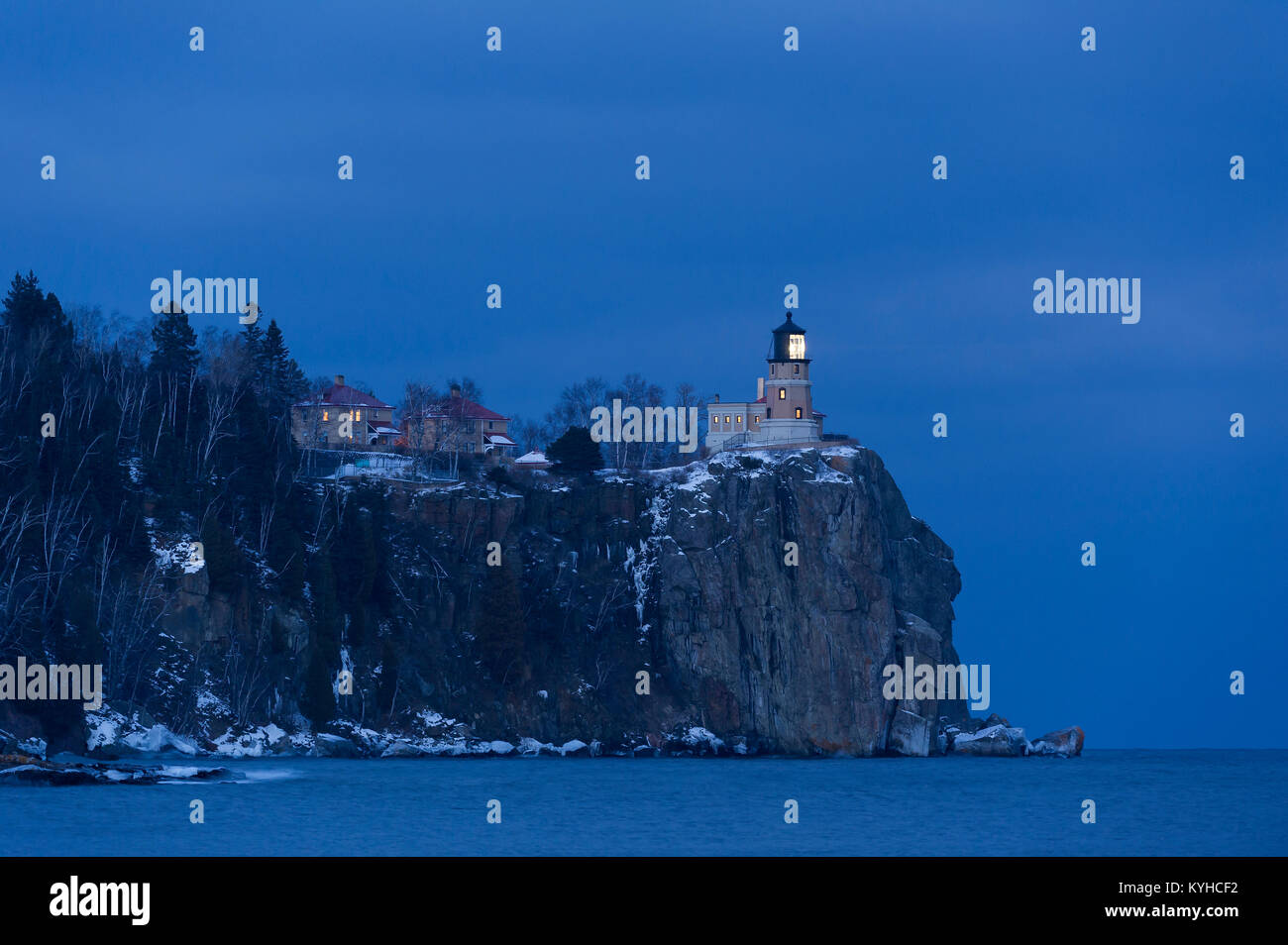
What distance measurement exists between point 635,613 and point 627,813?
50706 millimetres

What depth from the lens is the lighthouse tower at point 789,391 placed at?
396 feet

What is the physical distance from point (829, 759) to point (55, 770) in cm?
5610

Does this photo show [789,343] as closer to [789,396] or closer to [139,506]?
[789,396]

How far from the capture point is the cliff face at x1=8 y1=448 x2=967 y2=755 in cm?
10419

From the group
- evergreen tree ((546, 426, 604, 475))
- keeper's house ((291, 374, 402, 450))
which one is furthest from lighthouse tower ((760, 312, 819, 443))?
keeper's house ((291, 374, 402, 450))

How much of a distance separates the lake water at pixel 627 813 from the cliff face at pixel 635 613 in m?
11.6

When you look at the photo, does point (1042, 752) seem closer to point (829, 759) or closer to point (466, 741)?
point (829, 759)

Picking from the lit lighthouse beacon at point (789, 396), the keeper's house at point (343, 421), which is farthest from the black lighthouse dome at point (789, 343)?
the keeper's house at point (343, 421)

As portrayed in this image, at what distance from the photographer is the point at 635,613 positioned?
11475 centimetres

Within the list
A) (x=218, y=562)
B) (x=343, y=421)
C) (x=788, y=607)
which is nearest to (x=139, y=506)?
(x=218, y=562)

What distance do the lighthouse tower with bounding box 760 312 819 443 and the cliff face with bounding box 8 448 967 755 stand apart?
5.49 m

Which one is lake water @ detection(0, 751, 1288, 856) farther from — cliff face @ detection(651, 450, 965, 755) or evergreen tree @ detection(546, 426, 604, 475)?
evergreen tree @ detection(546, 426, 604, 475)

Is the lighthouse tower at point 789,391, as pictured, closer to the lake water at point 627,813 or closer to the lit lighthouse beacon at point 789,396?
the lit lighthouse beacon at point 789,396
